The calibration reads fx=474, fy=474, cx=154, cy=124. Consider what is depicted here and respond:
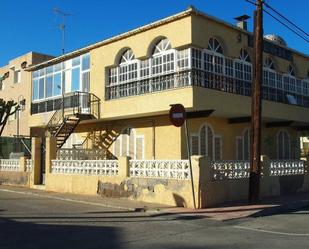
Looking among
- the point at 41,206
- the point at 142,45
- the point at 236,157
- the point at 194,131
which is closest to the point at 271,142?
the point at 236,157

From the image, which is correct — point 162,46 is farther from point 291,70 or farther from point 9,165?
point 9,165

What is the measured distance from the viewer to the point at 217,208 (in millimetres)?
14391

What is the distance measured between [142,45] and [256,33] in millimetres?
6417

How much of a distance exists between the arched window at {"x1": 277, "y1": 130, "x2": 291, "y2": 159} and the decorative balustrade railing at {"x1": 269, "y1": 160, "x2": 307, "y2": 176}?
702 centimetres

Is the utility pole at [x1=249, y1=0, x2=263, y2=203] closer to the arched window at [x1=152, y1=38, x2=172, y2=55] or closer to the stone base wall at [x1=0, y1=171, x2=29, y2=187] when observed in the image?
the arched window at [x1=152, y1=38, x2=172, y2=55]

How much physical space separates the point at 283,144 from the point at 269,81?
5.33m

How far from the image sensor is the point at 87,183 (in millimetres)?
18203

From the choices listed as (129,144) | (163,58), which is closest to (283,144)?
(129,144)

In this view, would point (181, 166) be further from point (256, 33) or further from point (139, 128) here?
point (139, 128)

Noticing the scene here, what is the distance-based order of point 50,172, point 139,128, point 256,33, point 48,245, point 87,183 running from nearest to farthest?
point 48,245 < point 256,33 < point 87,183 < point 50,172 < point 139,128

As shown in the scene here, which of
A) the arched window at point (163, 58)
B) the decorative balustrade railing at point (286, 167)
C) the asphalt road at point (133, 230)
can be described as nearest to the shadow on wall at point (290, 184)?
the decorative balustrade railing at point (286, 167)

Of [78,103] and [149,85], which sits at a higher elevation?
[149,85]

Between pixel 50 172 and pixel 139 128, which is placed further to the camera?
pixel 139 128

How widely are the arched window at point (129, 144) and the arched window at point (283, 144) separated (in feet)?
29.7
